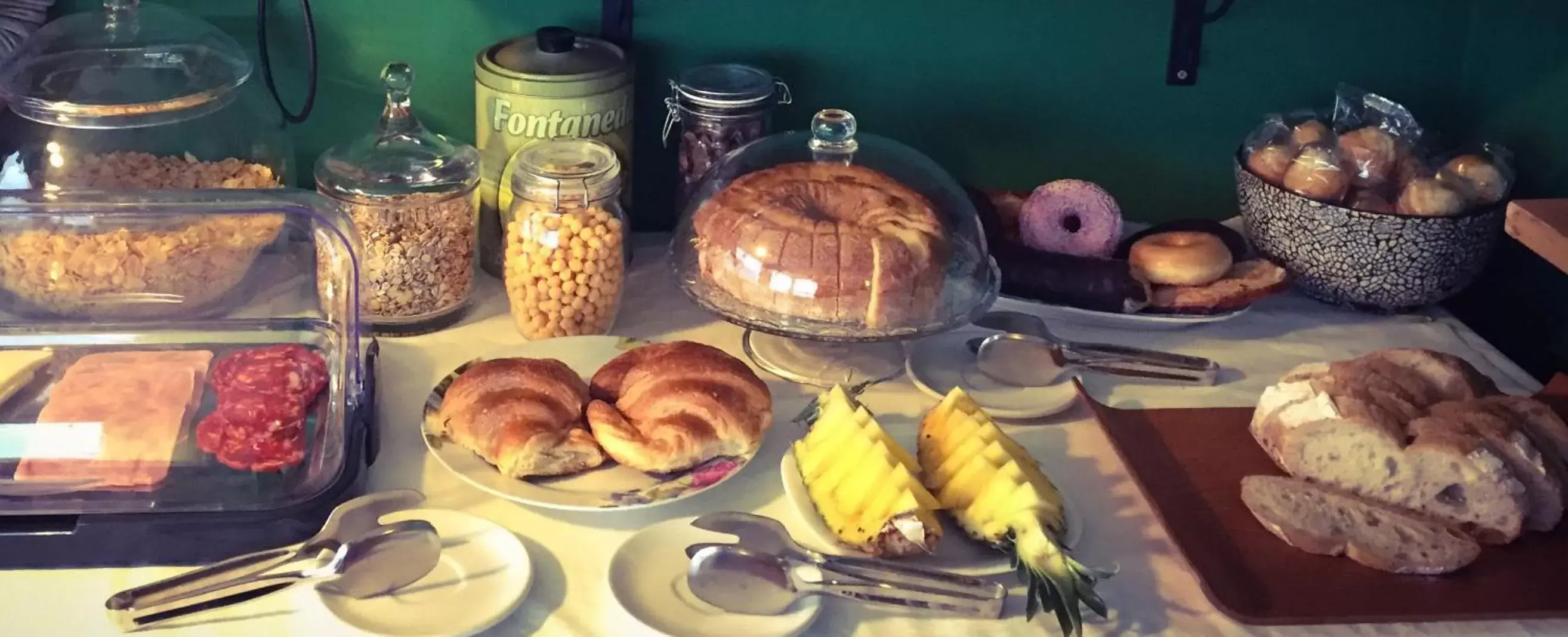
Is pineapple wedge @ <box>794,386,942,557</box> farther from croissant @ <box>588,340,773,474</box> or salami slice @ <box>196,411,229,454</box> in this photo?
salami slice @ <box>196,411,229,454</box>

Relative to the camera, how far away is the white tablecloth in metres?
0.83

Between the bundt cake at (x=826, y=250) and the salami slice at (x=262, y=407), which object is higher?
the bundt cake at (x=826, y=250)

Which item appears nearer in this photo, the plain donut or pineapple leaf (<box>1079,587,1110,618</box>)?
pineapple leaf (<box>1079,587,1110,618</box>)

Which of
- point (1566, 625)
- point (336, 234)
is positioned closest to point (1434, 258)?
point (1566, 625)

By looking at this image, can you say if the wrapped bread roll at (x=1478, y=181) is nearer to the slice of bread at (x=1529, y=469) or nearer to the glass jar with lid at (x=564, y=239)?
the slice of bread at (x=1529, y=469)

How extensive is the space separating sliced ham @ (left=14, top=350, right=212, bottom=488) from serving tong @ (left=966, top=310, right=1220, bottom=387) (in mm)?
645

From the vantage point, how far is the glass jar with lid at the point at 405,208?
1.13 m

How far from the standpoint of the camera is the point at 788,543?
86 centimetres

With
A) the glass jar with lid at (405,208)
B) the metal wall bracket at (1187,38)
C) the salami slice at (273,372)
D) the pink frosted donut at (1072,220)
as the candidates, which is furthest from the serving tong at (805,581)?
the metal wall bracket at (1187,38)

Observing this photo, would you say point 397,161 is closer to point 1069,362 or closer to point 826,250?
point 826,250

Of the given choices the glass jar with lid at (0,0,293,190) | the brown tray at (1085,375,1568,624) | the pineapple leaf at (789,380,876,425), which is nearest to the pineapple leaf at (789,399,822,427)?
the pineapple leaf at (789,380,876,425)

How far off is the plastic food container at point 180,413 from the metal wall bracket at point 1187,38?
868 millimetres

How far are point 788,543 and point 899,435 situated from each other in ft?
0.73

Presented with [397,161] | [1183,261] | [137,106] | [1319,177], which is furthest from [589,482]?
[1319,177]
